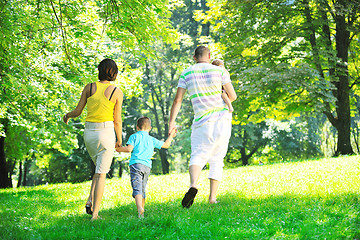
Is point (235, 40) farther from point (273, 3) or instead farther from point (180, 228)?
point (180, 228)

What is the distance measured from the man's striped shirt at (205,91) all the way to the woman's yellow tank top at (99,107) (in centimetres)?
120

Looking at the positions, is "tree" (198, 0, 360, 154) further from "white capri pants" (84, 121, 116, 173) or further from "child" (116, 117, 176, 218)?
"white capri pants" (84, 121, 116, 173)

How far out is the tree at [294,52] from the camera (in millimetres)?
13031

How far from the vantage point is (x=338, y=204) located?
4.83 metres

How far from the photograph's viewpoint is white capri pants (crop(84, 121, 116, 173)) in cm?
486

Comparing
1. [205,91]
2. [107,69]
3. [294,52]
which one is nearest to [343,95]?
[294,52]

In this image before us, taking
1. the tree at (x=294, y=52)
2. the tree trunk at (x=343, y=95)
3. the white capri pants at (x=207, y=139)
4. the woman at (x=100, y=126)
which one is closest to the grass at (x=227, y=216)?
the woman at (x=100, y=126)

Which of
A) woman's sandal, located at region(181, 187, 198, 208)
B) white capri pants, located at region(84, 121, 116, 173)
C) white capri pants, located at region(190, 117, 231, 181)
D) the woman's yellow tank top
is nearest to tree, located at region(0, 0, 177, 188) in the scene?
the woman's yellow tank top

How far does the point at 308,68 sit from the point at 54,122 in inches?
370

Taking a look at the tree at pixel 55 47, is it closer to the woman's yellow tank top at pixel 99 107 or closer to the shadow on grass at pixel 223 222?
the woman's yellow tank top at pixel 99 107

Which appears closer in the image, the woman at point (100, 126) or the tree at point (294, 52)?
the woman at point (100, 126)

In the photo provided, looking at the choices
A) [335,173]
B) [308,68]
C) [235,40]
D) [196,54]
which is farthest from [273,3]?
[196,54]

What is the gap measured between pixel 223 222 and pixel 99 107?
2148 mm

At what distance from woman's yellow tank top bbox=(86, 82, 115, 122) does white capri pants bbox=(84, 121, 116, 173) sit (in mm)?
66
